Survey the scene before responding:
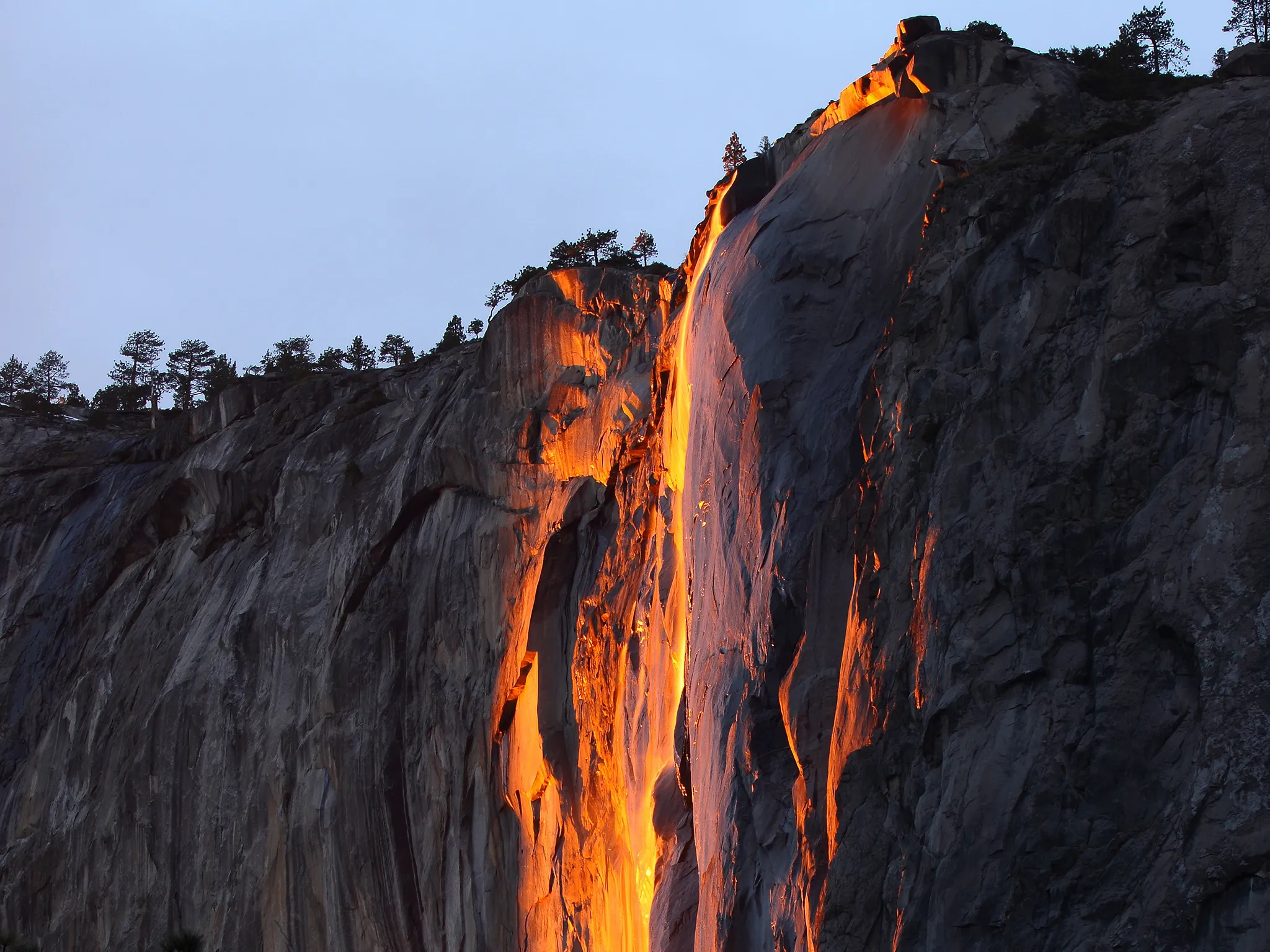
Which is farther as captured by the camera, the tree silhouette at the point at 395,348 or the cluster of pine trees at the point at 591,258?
the tree silhouette at the point at 395,348

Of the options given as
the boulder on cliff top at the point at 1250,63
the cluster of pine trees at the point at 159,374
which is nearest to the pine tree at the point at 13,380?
the cluster of pine trees at the point at 159,374

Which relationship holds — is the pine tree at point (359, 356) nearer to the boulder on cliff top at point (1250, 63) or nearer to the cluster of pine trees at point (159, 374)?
the cluster of pine trees at point (159, 374)

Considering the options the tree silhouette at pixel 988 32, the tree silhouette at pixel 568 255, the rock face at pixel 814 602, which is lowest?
the rock face at pixel 814 602

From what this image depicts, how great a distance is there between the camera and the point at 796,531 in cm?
1875

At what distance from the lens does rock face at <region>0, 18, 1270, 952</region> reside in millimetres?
13430

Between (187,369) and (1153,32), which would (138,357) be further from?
(1153,32)

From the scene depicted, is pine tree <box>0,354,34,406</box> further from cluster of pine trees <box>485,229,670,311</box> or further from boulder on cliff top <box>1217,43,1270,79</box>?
boulder on cliff top <box>1217,43,1270,79</box>

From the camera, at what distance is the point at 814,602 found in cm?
1820

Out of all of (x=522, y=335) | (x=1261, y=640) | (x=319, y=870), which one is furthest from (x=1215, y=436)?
(x=319, y=870)

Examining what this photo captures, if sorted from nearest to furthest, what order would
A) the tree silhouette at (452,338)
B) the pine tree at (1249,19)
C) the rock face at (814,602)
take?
the rock face at (814,602) < the pine tree at (1249,19) < the tree silhouette at (452,338)

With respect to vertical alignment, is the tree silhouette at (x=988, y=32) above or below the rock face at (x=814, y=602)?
above

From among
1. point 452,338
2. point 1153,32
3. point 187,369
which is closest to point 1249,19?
point 1153,32

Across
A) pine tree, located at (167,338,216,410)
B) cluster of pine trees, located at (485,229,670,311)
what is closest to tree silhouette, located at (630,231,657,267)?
cluster of pine trees, located at (485,229,670,311)

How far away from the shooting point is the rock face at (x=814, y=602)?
1343cm
